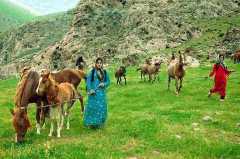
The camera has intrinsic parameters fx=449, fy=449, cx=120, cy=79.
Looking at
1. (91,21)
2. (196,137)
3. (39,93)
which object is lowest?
(196,137)

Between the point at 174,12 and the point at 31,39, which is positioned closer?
the point at 174,12

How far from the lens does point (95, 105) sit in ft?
61.8

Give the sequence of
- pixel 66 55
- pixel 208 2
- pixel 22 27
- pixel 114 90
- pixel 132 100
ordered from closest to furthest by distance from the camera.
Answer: pixel 132 100 < pixel 114 90 < pixel 66 55 < pixel 208 2 < pixel 22 27

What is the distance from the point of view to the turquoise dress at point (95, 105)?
18750 mm

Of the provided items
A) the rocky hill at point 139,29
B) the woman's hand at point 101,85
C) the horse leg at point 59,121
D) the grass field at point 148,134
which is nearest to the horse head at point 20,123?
the grass field at point 148,134

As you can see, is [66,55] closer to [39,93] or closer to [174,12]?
[174,12]

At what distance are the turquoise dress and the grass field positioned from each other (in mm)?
447

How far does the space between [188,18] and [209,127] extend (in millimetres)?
57520

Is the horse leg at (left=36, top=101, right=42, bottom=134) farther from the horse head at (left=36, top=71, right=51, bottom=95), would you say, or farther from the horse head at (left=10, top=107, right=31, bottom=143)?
the horse head at (left=10, top=107, right=31, bottom=143)

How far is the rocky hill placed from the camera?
220ft

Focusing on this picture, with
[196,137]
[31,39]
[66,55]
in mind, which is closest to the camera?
[196,137]

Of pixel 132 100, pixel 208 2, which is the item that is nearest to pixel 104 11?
pixel 208 2

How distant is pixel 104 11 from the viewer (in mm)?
78938

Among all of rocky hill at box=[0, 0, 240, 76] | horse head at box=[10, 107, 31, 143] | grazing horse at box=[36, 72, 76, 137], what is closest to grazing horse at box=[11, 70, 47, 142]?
horse head at box=[10, 107, 31, 143]
